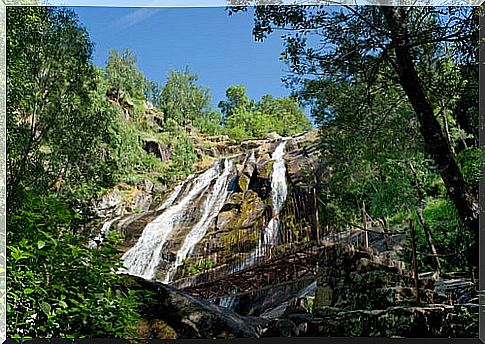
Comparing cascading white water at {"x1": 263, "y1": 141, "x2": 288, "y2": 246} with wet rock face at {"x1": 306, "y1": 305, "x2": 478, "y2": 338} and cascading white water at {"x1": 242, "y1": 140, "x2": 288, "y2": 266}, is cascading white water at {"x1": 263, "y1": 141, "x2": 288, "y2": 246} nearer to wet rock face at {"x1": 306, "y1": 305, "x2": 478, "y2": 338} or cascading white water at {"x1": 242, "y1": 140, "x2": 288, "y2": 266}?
cascading white water at {"x1": 242, "y1": 140, "x2": 288, "y2": 266}

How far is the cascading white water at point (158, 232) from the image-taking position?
611cm

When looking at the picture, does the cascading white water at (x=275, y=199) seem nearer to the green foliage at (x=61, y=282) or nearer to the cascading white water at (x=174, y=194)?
the cascading white water at (x=174, y=194)

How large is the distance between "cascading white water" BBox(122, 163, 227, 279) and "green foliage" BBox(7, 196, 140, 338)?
2.34 m

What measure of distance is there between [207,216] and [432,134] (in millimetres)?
2512

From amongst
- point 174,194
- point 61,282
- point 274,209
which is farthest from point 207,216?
point 61,282

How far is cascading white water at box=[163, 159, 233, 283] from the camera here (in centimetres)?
620

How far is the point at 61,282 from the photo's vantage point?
3.44 m

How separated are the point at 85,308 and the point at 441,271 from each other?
3372 millimetres

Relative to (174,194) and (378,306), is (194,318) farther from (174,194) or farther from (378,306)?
(378,306)

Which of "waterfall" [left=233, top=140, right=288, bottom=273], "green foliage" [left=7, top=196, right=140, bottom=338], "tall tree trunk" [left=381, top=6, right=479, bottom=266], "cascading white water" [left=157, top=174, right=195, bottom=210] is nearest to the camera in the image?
"green foliage" [left=7, top=196, right=140, bottom=338]

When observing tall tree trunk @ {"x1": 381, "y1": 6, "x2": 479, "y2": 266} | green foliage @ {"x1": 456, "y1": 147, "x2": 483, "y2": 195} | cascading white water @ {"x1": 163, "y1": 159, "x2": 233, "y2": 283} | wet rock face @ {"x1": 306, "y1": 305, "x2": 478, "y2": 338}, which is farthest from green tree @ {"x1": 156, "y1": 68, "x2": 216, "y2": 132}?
green foliage @ {"x1": 456, "y1": 147, "x2": 483, "y2": 195}

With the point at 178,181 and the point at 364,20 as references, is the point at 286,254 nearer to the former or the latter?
the point at 178,181

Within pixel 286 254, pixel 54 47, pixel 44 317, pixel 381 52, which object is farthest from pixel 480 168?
pixel 54 47

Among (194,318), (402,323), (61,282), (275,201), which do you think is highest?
(275,201)
